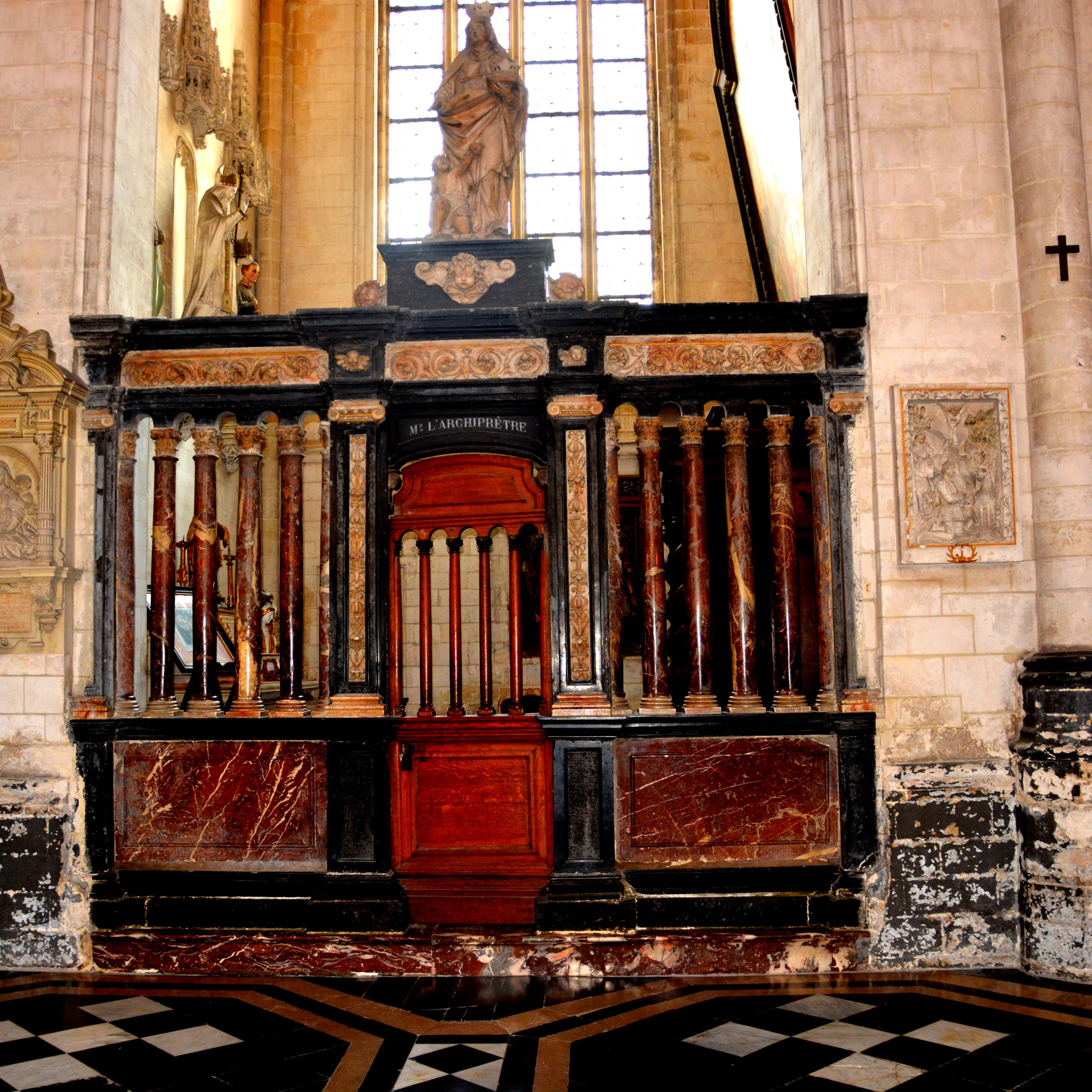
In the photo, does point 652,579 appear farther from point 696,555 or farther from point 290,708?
Result: point 290,708

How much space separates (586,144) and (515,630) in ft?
22.6

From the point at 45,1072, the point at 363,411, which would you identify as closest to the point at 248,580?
the point at 363,411

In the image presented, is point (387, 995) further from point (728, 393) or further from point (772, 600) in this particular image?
point (728, 393)

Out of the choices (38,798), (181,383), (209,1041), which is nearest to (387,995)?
(209,1041)

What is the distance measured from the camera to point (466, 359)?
5551 mm

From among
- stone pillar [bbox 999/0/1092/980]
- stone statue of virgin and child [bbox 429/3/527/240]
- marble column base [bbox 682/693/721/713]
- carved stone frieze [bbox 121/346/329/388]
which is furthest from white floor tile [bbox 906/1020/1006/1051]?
stone statue of virgin and child [bbox 429/3/527/240]

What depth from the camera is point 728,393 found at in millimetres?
5570

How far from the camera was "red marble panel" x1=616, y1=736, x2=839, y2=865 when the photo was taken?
Answer: 17.2 ft

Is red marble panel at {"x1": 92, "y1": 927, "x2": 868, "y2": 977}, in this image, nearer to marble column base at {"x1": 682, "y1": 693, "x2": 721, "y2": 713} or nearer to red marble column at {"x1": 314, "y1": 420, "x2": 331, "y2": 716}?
marble column base at {"x1": 682, "y1": 693, "x2": 721, "y2": 713}

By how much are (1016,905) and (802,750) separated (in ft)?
4.05

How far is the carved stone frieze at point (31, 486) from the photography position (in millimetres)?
5379

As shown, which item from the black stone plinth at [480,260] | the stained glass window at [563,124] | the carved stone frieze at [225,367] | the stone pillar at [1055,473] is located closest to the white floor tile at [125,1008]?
the carved stone frieze at [225,367]

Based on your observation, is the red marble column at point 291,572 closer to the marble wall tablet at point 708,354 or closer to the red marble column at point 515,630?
the red marble column at point 515,630

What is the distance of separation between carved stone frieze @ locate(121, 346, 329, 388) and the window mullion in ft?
18.1
